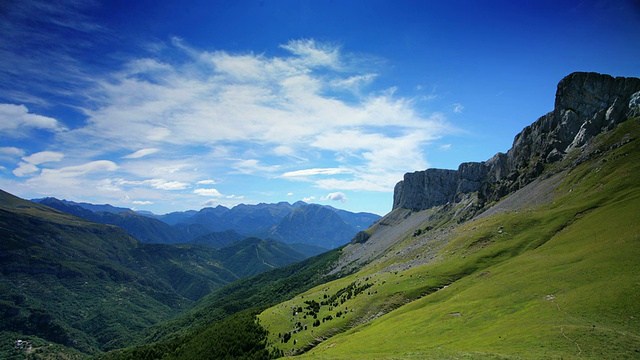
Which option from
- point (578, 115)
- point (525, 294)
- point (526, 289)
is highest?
point (578, 115)

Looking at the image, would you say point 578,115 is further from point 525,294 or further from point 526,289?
point 525,294

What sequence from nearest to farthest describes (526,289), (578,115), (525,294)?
(525,294) → (526,289) → (578,115)

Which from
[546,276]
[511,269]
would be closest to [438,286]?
[511,269]

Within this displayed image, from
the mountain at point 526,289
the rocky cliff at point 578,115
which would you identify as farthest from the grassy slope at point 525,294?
the rocky cliff at point 578,115

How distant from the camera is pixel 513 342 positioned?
41.1 m

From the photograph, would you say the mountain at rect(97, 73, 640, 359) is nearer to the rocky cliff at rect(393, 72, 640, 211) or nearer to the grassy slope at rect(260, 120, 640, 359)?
the grassy slope at rect(260, 120, 640, 359)

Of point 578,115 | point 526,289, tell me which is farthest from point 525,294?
point 578,115

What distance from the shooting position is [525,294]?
59.8 m

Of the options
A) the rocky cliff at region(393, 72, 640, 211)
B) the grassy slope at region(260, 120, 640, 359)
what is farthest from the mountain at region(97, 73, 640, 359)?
the rocky cliff at region(393, 72, 640, 211)

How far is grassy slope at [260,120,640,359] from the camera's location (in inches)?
1625

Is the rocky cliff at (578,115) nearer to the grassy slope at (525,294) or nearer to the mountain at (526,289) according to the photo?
the mountain at (526,289)

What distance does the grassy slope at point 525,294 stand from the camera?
135 ft

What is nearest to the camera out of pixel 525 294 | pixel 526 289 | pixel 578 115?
pixel 525 294

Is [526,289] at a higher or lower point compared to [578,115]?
lower
